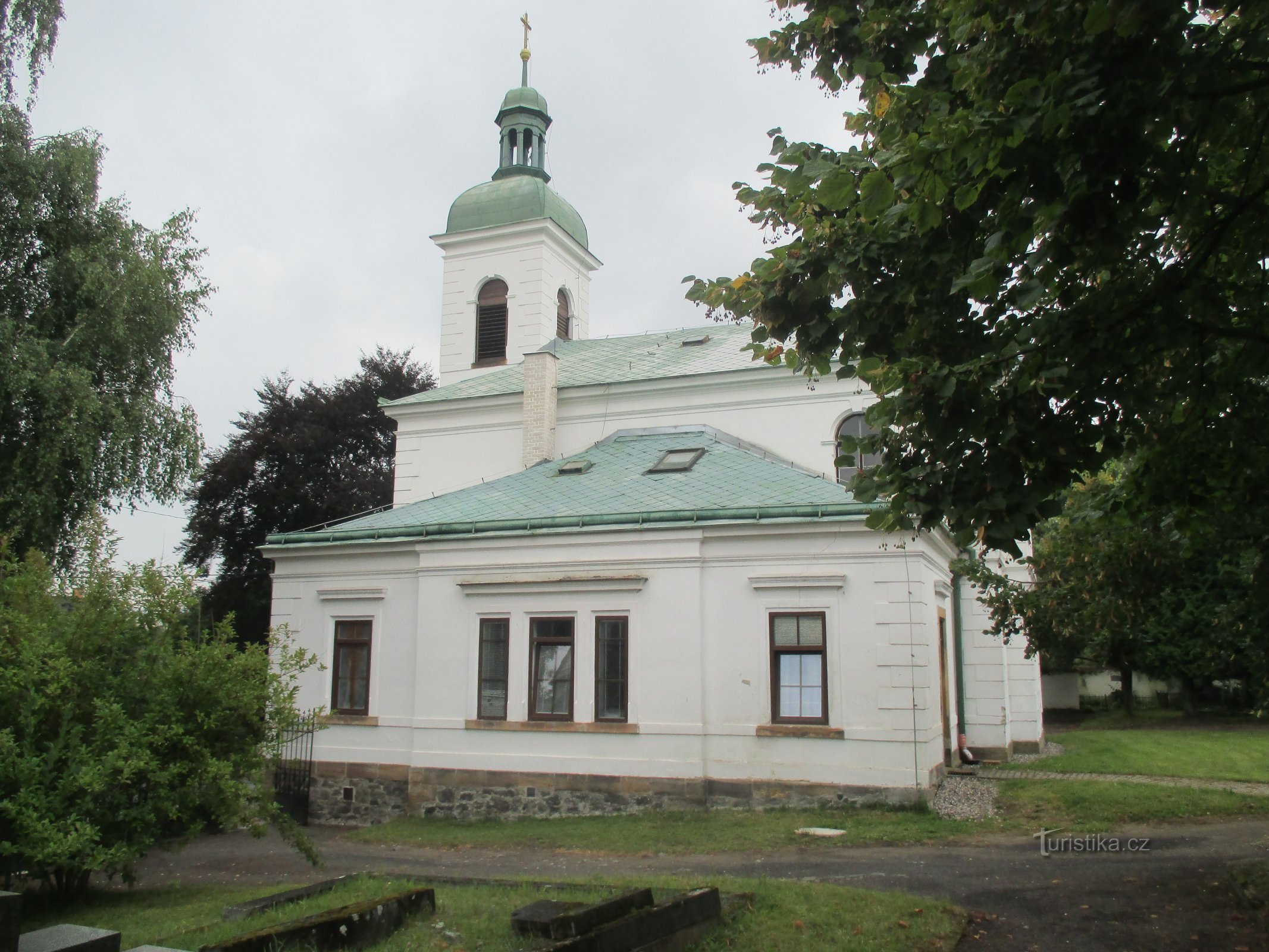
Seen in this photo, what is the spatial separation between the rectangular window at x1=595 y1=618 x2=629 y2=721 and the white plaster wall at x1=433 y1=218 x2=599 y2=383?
12.3 m

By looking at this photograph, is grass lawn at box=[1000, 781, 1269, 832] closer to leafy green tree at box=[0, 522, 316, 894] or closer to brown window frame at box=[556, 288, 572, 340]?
leafy green tree at box=[0, 522, 316, 894]

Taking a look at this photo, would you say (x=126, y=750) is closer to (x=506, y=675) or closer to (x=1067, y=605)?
(x=506, y=675)

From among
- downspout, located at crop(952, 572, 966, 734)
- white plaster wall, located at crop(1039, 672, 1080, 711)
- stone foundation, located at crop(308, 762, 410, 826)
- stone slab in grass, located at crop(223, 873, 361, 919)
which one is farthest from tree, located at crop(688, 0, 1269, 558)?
white plaster wall, located at crop(1039, 672, 1080, 711)

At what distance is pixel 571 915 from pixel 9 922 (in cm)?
323

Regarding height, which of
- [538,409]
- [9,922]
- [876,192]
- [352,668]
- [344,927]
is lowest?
[344,927]

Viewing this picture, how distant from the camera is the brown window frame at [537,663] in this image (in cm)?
1588

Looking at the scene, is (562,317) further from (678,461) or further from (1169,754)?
(1169,754)

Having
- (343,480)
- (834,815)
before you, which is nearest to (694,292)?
(834,815)

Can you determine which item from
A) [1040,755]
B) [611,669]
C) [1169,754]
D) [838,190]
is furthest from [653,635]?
[1169,754]

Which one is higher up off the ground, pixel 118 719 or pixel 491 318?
pixel 491 318

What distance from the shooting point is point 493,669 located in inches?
651

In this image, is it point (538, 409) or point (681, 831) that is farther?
point (538, 409)

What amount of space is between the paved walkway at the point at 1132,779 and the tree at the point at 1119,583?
19.7ft

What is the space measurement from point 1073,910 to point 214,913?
7.68 meters
